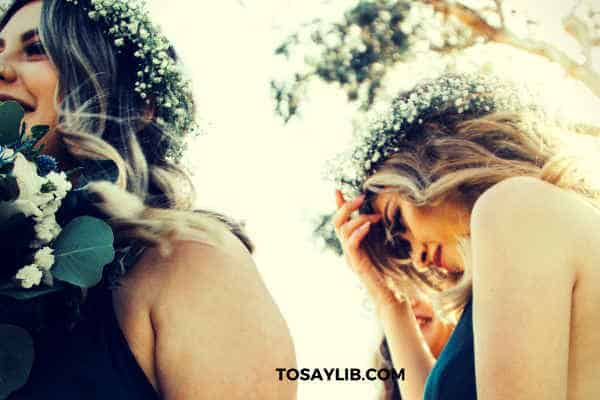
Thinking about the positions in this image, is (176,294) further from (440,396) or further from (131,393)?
(440,396)

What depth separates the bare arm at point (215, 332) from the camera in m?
1.61

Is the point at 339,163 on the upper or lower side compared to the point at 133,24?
lower

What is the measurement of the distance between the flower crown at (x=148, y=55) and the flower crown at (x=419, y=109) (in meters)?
0.75

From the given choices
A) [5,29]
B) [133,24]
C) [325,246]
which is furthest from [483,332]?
[5,29]

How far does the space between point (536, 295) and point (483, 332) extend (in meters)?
0.19

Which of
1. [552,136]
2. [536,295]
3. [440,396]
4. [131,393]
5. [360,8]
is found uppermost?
[360,8]

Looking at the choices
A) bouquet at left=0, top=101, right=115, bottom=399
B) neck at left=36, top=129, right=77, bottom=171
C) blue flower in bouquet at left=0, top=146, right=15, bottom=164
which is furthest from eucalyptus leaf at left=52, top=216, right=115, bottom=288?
neck at left=36, top=129, right=77, bottom=171

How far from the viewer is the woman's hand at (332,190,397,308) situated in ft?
8.77

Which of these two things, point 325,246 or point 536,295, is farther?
point 325,246

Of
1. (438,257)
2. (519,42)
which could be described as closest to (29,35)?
(438,257)

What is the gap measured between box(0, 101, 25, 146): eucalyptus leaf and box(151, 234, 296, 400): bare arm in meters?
0.53

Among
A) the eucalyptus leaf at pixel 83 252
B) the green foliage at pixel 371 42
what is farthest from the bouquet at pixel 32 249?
the green foliage at pixel 371 42

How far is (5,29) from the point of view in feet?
7.65

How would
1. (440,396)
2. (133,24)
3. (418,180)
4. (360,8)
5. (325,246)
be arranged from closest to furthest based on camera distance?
(440,396), (133,24), (418,180), (325,246), (360,8)
